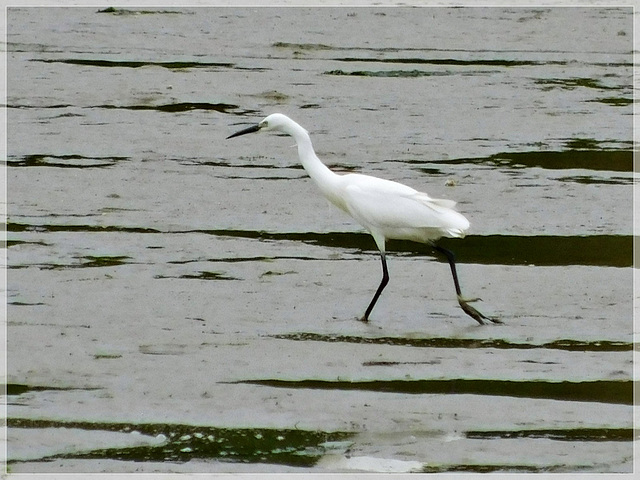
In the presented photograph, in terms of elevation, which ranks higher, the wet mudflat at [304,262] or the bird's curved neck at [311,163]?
the bird's curved neck at [311,163]

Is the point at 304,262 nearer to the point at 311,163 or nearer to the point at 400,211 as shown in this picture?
the point at 311,163

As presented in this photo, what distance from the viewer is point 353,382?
24.0ft

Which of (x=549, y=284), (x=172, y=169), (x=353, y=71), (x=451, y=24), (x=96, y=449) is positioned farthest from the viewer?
(x=451, y=24)

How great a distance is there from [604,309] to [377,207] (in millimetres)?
1799

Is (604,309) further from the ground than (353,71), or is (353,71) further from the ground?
(353,71)

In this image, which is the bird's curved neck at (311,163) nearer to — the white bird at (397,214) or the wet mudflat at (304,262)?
the white bird at (397,214)

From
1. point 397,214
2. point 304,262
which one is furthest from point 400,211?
point 304,262

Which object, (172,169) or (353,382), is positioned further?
(172,169)

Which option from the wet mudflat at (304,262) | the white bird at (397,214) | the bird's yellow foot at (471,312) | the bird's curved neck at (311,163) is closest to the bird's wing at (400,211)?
the white bird at (397,214)

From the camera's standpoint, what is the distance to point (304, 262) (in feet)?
31.1

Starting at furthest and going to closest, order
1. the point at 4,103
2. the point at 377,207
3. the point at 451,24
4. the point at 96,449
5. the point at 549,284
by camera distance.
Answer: the point at 451,24 → the point at 4,103 → the point at 549,284 → the point at 377,207 → the point at 96,449

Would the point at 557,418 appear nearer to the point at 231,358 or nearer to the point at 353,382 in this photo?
the point at 353,382

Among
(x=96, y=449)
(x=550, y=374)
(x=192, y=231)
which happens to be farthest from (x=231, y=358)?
(x=192, y=231)

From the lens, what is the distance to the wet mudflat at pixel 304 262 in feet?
21.8
